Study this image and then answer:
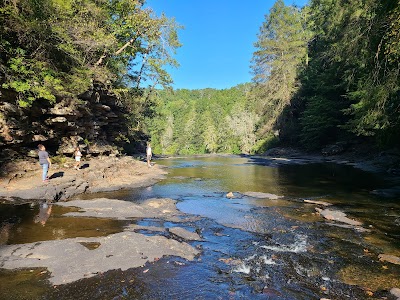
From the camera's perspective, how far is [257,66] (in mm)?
48062

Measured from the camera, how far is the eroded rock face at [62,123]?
15203mm

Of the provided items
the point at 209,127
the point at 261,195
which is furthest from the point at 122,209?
the point at 209,127

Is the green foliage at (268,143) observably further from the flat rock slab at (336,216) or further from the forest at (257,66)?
the flat rock slab at (336,216)

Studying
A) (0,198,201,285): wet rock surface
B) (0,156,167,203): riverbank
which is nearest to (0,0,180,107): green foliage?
(0,156,167,203): riverbank

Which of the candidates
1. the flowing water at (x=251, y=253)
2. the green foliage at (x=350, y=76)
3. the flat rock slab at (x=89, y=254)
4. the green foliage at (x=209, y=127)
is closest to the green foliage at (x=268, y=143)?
the green foliage at (x=350, y=76)

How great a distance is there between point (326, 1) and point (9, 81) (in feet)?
139

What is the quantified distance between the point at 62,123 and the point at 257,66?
35.9 m

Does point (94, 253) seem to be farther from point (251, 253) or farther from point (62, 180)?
point (62, 180)

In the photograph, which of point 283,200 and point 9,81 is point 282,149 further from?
point 9,81

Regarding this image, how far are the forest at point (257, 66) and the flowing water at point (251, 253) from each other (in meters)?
5.40

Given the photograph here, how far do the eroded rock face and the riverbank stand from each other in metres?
1.49

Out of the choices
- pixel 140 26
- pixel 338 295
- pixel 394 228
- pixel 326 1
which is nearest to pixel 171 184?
pixel 394 228

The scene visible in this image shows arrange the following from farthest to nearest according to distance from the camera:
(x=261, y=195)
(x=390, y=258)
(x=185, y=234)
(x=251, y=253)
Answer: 1. (x=261, y=195)
2. (x=185, y=234)
3. (x=251, y=253)
4. (x=390, y=258)

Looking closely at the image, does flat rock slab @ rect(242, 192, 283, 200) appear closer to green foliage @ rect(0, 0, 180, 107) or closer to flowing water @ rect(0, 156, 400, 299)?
flowing water @ rect(0, 156, 400, 299)
